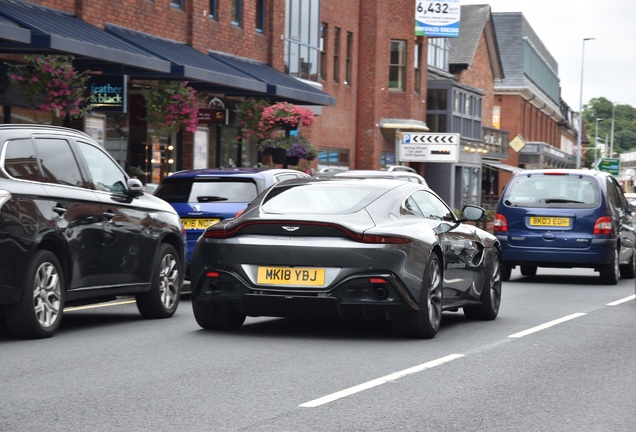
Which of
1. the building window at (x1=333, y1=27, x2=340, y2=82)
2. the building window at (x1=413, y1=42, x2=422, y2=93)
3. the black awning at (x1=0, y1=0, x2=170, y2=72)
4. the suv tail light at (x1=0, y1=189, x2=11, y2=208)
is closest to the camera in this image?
the suv tail light at (x1=0, y1=189, x2=11, y2=208)

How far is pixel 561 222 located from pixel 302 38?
2103 cm

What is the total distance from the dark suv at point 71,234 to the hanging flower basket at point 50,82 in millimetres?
7906

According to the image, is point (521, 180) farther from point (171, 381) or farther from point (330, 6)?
point (330, 6)

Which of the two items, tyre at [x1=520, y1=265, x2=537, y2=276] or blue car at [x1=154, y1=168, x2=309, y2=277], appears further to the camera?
tyre at [x1=520, y1=265, x2=537, y2=276]

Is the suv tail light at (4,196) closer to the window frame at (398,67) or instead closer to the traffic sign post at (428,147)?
the traffic sign post at (428,147)

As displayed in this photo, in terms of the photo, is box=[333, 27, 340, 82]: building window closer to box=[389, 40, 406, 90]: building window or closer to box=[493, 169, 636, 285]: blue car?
box=[389, 40, 406, 90]: building window

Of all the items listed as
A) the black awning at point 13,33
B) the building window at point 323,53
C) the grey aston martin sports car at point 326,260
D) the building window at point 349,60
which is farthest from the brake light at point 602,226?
the building window at point 349,60

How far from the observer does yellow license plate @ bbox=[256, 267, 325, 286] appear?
10.3 meters

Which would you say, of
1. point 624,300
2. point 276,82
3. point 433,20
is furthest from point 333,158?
point 624,300

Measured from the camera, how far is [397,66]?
50375 millimetres

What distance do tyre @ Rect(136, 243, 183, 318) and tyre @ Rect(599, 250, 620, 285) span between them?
29.5ft

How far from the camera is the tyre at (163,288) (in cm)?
1234

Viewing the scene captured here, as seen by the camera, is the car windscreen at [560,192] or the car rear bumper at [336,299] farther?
the car windscreen at [560,192]

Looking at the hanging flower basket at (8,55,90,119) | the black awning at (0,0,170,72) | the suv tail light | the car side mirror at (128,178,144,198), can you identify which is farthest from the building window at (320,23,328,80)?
the suv tail light
